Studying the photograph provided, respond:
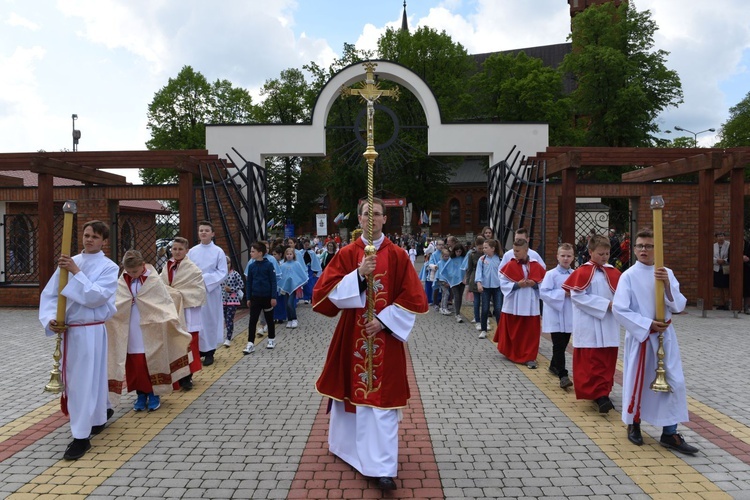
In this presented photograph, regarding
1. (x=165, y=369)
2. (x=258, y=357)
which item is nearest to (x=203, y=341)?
(x=258, y=357)

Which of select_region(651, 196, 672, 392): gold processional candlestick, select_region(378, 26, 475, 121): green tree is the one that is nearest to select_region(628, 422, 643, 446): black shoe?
select_region(651, 196, 672, 392): gold processional candlestick

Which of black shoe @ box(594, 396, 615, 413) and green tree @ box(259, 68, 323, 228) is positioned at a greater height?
green tree @ box(259, 68, 323, 228)

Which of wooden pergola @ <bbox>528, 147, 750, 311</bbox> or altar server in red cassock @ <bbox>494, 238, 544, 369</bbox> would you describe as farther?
wooden pergola @ <bbox>528, 147, 750, 311</bbox>

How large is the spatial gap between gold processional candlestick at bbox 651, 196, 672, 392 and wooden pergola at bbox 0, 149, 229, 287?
9.48m

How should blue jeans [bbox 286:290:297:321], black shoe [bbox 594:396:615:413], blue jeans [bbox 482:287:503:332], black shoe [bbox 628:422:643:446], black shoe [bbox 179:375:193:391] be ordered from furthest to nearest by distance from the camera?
1. blue jeans [bbox 286:290:297:321]
2. blue jeans [bbox 482:287:503:332]
3. black shoe [bbox 179:375:193:391]
4. black shoe [bbox 594:396:615:413]
5. black shoe [bbox 628:422:643:446]

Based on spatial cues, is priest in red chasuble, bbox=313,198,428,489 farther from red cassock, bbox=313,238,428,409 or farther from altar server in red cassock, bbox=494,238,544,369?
altar server in red cassock, bbox=494,238,544,369

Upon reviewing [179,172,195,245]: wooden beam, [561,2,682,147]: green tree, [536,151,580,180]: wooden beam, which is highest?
[561,2,682,147]: green tree

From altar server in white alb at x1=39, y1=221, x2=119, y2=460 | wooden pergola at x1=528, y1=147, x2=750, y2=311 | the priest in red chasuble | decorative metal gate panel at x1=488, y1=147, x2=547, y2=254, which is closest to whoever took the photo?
the priest in red chasuble

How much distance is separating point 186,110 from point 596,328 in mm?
38049

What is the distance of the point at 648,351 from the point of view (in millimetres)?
5004

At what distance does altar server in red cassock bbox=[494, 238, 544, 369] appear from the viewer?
8.29 metres

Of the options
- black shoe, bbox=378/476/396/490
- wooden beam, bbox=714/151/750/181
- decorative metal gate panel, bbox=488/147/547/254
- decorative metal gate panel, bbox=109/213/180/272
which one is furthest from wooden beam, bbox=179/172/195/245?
wooden beam, bbox=714/151/750/181

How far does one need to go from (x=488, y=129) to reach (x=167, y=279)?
10.5 meters

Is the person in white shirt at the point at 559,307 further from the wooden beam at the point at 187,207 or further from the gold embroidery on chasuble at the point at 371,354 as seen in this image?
the wooden beam at the point at 187,207
